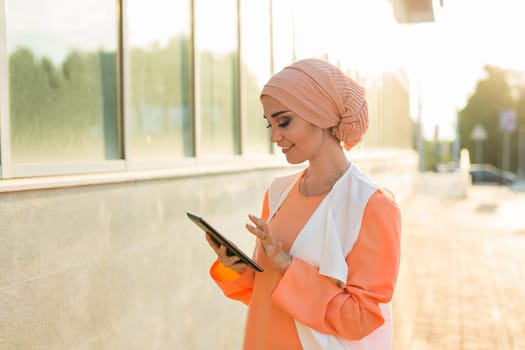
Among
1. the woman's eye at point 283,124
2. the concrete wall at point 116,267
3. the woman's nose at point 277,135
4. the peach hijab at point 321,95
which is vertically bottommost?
the concrete wall at point 116,267

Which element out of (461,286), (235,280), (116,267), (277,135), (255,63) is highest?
(255,63)

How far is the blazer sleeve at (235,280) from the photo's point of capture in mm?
2307

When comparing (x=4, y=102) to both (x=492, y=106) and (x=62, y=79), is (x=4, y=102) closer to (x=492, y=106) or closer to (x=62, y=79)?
(x=62, y=79)

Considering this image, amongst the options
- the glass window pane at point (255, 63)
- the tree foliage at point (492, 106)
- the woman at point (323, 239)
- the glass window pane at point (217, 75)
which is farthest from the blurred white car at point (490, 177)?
the woman at point (323, 239)

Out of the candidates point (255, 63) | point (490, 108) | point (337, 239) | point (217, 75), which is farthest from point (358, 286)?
point (490, 108)

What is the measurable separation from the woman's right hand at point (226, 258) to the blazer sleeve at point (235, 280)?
0.08 metres

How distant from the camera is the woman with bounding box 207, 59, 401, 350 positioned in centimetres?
200

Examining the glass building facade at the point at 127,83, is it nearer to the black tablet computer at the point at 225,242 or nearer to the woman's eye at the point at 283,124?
the black tablet computer at the point at 225,242

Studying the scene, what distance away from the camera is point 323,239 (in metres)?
2.08

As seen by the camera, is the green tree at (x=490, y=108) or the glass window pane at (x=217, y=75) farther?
the green tree at (x=490, y=108)

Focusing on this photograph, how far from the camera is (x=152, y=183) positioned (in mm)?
3846

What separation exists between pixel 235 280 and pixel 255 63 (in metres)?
4.08

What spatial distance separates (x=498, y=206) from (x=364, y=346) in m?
22.1

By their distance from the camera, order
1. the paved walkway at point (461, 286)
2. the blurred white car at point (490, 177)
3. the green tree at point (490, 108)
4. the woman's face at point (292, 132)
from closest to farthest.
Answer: the woman's face at point (292, 132)
the paved walkway at point (461, 286)
the blurred white car at point (490, 177)
the green tree at point (490, 108)
